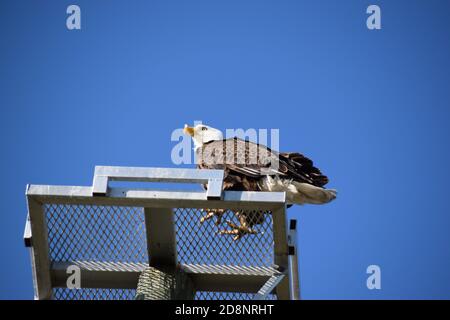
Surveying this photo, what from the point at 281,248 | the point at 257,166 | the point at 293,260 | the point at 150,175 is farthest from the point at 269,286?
the point at 257,166

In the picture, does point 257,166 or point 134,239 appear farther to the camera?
point 257,166

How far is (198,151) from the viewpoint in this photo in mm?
10891

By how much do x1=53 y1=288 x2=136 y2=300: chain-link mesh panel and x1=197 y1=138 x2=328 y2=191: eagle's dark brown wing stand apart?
13.8 feet

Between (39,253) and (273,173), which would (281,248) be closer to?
(39,253)

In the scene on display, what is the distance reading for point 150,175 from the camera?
5.21 meters

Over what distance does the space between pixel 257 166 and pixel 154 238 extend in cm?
453

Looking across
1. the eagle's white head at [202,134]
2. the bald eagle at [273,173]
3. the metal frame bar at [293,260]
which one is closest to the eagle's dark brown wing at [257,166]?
the bald eagle at [273,173]

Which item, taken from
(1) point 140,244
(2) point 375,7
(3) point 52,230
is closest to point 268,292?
(1) point 140,244

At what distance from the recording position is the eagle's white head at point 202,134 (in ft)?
37.6

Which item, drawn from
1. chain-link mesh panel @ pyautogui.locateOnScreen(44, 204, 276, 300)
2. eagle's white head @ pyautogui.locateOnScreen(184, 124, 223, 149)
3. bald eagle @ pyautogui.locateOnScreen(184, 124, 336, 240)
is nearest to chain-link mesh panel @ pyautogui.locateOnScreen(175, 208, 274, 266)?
chain-link mesh panel @ pyautogui.locateOnScreen(44, 204, 276, 300)

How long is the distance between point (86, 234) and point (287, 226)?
1025 mm

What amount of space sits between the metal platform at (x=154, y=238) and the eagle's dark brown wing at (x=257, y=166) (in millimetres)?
4086

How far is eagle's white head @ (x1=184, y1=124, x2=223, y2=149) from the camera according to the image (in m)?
11.5
